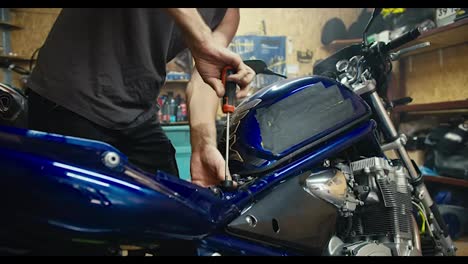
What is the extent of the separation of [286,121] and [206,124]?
18 cm

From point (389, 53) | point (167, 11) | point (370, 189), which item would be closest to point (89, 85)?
point (167, 11)

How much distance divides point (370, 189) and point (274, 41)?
1.75 metres

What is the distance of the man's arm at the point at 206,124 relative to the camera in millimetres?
617

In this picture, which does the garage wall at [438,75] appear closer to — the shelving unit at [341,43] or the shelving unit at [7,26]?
the shelving unit at [341,43]

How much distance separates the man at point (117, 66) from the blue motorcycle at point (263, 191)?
0.39 ft

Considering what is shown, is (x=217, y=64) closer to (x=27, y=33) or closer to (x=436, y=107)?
(x=436, y=107)

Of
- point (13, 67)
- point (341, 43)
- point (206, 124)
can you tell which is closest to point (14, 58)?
point (13, 67)

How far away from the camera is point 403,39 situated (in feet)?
2.62

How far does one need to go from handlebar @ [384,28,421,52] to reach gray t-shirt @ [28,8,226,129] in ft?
1.54

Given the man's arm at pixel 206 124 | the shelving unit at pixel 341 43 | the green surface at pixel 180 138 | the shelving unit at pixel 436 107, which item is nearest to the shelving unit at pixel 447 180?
the shelving unit at pixel 436 107

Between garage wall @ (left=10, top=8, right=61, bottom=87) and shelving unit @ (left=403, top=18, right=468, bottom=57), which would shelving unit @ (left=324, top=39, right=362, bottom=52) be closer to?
shelving unit @ (left=403, top=18, right=468, bottom=57)

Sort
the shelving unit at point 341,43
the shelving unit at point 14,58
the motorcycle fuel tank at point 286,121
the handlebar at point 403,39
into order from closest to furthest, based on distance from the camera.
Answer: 1. the motorcycle fuel tank at point 286,121
2. the handlebar at point 403,39
3. the shelving unit at point 14,58
4. the shelving unit at point 341,43

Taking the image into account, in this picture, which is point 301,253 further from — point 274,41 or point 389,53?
point 274,41

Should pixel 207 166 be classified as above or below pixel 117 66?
below
